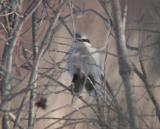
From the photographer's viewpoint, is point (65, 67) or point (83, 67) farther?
point (65, 67)

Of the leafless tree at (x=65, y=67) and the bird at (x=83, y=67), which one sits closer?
the leafless tree at (x=65, y=67)

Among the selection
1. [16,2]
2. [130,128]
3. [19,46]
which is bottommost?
[130,128]

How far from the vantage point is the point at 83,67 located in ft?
9.57

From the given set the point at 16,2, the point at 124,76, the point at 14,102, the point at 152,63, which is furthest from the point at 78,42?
the point at 124,76

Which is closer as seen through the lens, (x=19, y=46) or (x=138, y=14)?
(x=19, y=46)

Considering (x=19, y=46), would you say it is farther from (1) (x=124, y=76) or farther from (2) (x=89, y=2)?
(2) (x=89, y=2)

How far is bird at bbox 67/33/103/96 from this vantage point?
274 cm

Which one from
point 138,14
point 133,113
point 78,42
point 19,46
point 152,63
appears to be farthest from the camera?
point 152,63

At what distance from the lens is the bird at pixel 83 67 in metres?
2.74

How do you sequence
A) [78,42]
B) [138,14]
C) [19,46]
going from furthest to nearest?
1. [138,14]
2. [78,42]
3. [19,46]

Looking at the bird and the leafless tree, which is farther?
the bird

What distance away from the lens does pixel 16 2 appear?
2.81 meters

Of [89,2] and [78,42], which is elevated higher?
[89,2]

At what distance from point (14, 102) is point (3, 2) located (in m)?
0.87
